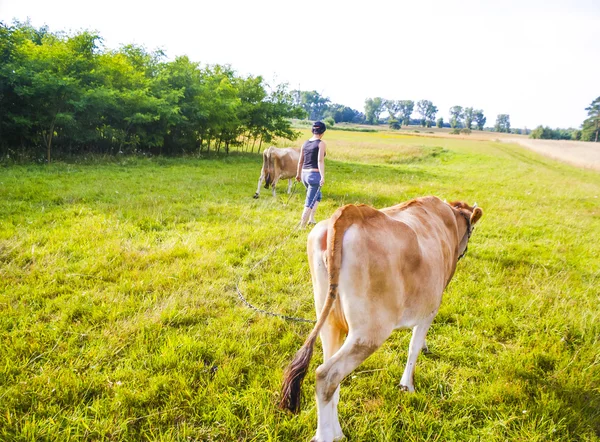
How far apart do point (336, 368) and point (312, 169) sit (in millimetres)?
5712

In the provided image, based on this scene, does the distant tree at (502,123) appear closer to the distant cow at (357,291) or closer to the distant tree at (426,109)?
the distant tree at (426,109)

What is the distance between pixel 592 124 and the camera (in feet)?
311

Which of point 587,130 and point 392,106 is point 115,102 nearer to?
point 587,130

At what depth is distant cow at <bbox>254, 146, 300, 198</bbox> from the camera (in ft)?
36.6

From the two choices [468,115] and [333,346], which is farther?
[468,115]

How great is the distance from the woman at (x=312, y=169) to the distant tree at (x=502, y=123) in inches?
7430

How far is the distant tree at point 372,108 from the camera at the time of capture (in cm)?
13964

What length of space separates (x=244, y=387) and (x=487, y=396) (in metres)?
2.14

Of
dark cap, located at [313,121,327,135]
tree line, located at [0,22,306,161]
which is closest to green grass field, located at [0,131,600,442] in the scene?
dark cap, located at [313,121,327,135]

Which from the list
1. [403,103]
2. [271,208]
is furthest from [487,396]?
[403,103]

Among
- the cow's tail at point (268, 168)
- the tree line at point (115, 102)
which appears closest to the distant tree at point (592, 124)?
the tree line at point (115, 102)

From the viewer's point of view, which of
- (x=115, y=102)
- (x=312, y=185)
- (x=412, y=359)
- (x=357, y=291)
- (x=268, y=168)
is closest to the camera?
(x=357, y=291)

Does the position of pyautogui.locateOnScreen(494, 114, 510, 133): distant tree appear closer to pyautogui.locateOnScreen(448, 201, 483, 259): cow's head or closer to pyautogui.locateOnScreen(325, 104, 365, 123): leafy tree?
pyautogui.locateOnScreen(325, 104, 365, 123): leafy tree

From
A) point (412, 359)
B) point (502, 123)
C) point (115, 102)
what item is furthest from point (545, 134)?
point (412, 359)
